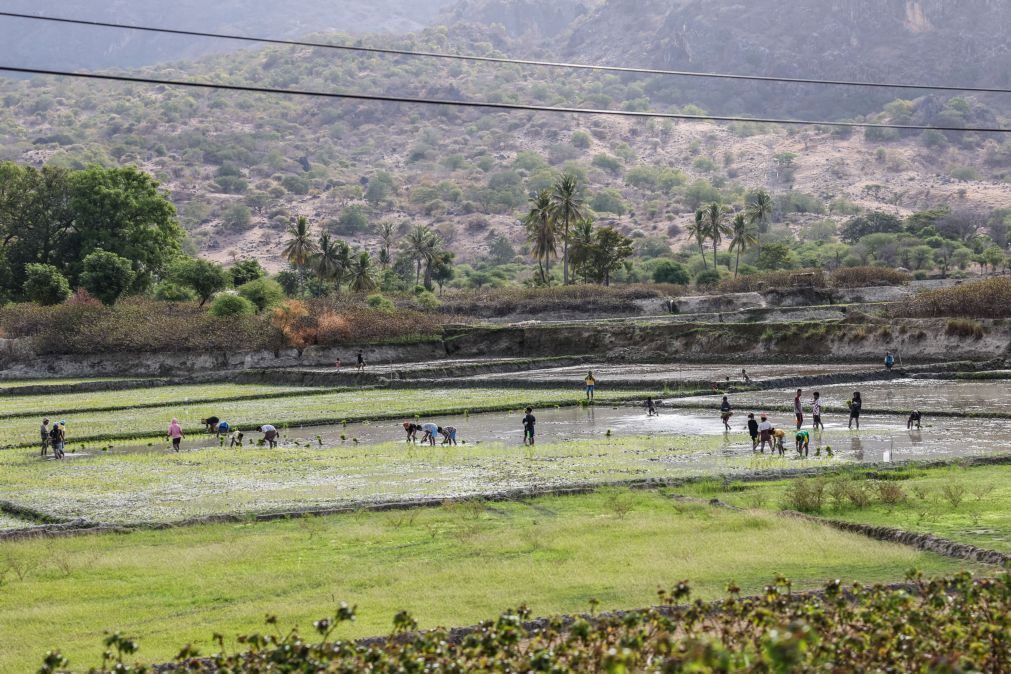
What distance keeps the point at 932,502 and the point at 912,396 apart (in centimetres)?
2458

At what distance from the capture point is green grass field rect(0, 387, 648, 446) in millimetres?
43656

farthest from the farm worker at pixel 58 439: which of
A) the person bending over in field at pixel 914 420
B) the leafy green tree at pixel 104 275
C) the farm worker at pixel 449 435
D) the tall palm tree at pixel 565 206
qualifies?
the tall palm tree at pixel 565 206

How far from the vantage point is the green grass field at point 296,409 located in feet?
143

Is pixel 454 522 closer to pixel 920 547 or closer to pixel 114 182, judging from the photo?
pixel 920 547

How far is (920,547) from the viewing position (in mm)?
17562

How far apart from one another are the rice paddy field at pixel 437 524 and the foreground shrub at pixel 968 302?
2495 centimetres

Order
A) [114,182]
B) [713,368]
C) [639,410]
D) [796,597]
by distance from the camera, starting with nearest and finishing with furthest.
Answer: [796,597] < [639,410] < [713,368] < [114,182]

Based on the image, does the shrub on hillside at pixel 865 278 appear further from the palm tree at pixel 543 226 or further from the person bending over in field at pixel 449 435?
the person bending over in field at pixel 449 435

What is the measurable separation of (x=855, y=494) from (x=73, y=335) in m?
65.5

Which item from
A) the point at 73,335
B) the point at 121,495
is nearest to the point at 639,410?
the point at 121,495

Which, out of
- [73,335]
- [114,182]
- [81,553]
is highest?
[114,182]

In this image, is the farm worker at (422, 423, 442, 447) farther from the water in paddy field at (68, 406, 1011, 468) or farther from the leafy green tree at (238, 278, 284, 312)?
the leafy green tree at (238, 278, 284, 312)

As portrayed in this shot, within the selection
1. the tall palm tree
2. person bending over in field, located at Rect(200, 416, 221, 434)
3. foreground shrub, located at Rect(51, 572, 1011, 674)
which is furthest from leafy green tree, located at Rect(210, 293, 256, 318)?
foreground shrub, located at Rect(51, 572, 1011, 674)

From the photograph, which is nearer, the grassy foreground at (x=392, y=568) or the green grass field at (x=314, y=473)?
the grassy foreground at (x=392, y=568)
